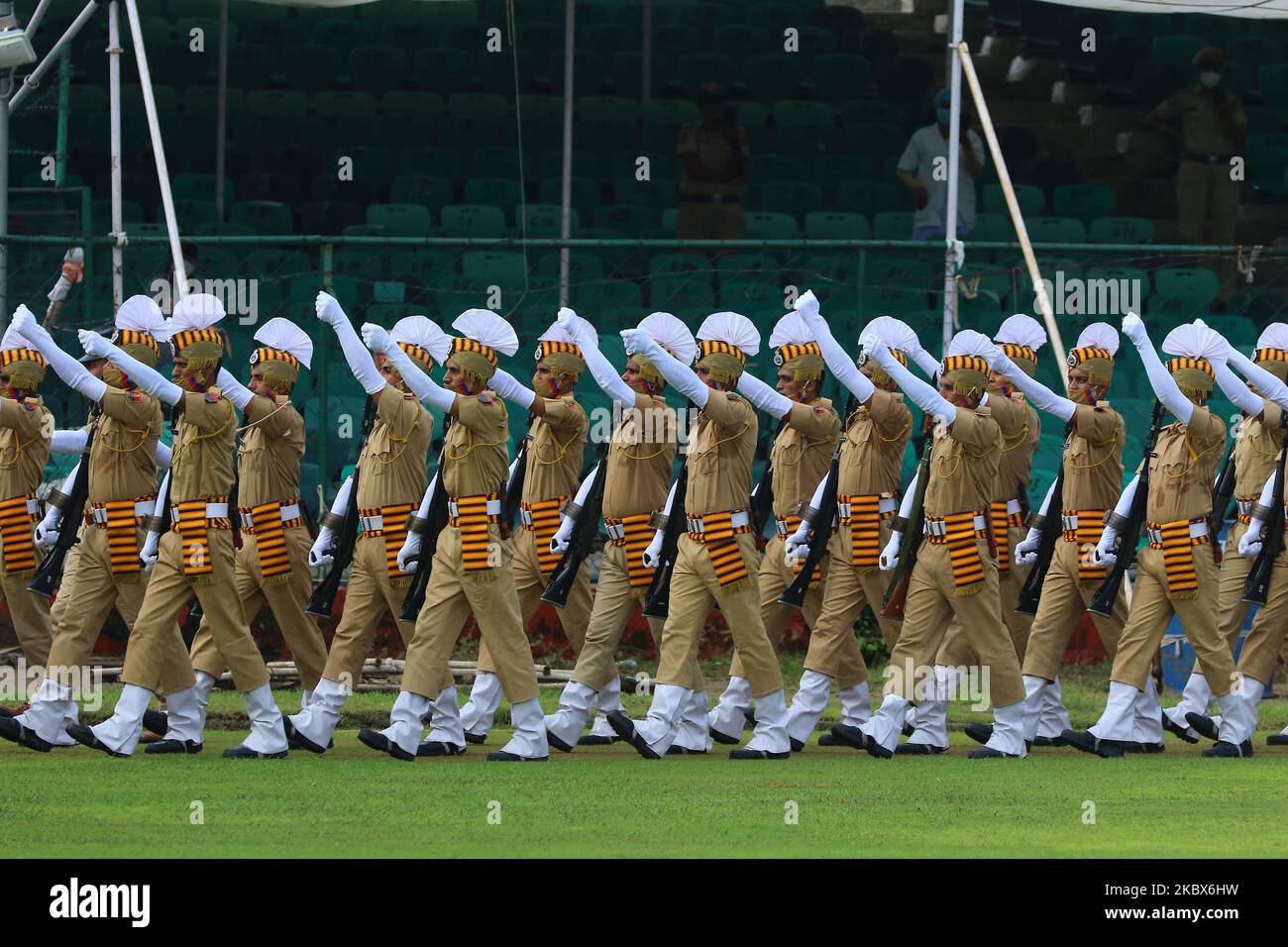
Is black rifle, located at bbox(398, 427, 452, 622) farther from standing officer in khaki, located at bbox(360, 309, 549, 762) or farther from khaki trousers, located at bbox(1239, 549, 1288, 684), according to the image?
khaki trousers, located at bbox(1239, 549, 1288, 684)

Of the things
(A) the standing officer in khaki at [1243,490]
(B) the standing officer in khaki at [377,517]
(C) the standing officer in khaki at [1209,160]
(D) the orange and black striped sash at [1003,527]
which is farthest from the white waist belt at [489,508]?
(C) the standing officer in khaki at [1209,160]

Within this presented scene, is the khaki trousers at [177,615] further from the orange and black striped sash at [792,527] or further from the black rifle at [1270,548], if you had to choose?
the black rifle at [1270,548]

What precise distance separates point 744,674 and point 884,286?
3.92 metres

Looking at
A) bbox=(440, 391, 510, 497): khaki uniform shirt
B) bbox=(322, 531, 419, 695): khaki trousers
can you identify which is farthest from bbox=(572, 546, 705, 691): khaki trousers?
bbox=(440, 391, 510, 497): khaki uniform shirt

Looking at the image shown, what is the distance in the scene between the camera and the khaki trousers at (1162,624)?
12.8 meters

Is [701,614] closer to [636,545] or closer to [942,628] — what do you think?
[636,545]

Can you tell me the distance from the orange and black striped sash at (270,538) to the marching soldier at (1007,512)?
344 centimetres

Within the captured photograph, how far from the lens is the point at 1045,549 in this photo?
44.7ft

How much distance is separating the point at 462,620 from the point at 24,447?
2.77 metres

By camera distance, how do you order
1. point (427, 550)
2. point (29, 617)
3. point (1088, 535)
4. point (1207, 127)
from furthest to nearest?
point (1207, 127)
point (1088, 535)
point (29, 617)
point (427, 550)

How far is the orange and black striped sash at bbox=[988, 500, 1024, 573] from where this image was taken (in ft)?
44.2

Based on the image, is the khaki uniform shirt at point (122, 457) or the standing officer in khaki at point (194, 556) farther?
the khaki uniform shirt at point (122, 457)

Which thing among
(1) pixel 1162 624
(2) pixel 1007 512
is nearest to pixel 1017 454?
(2) pixel 1007 512

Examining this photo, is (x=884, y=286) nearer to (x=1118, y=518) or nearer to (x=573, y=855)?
(x=1118, y=518)
